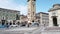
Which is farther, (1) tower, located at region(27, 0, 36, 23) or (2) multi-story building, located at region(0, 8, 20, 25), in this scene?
(1) tower, located at region(27, 0, 36, 23)

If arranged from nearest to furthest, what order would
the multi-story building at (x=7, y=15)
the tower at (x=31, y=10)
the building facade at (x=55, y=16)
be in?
the building facade at (x=55, y=16) < the multi-story building at (x=7, y=15) < the tower at (x=31, y=10)

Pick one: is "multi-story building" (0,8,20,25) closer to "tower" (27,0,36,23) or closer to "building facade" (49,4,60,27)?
"tower" (27,0,36,23)

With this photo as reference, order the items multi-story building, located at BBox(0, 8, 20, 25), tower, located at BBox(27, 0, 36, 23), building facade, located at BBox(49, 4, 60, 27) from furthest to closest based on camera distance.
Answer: tower, located at BBox(27, 0, 36, 23) → multi-story building, located at BBox(0, 8, 20, 25) → building facade, located at BBox(49, 4, 60, 27)

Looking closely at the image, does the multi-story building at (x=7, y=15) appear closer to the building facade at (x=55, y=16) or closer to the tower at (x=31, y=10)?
the tower at (x=31, y=10)

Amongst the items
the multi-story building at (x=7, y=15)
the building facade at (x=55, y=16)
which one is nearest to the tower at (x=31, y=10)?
the multi-story building at (x=7, y=15)

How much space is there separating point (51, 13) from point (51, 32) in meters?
13.0

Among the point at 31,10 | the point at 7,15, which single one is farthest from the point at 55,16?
the point at 7,15

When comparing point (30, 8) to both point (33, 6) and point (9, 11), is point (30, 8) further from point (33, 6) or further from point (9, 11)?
point (9, 11)

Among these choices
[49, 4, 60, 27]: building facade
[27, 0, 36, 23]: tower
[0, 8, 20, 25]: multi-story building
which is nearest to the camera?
[49, 4, 60, 27]: building facade

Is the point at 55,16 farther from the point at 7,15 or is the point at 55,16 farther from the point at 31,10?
the point at 7,15

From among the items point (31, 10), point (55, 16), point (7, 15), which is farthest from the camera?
point (7, 15)

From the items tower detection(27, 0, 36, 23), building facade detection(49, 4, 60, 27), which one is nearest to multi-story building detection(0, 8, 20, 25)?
tower detection(27, 0, 36, 23)

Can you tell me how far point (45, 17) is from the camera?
118 meters

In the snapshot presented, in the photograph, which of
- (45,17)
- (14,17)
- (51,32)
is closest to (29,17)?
(14,17)
